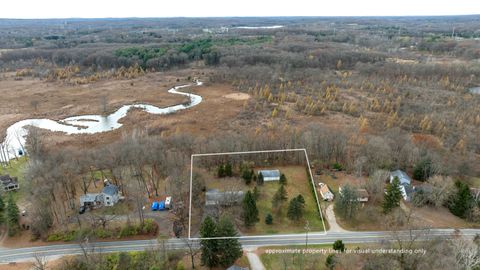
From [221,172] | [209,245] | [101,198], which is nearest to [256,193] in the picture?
[221,172]

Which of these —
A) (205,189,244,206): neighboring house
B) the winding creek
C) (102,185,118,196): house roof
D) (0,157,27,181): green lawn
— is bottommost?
(0,157,27,181): green lawn

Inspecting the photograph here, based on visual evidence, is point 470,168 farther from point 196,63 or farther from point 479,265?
point 196,63

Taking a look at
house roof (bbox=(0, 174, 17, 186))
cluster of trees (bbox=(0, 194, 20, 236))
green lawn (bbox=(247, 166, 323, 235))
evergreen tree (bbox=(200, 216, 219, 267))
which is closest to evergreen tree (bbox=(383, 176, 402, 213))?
green lawn (bbox=(247, 166, 323, 235))

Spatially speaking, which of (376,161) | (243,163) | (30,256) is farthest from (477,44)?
(30,256)

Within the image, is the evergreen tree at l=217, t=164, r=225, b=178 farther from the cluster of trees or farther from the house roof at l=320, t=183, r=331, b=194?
the cluster of trees

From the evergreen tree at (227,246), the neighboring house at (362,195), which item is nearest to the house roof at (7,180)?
the evergreen tree at (227,246)

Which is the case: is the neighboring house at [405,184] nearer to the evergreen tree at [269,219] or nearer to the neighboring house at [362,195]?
the neighboring house at [362,195]

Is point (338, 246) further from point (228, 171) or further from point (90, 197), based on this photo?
point (90, 197)
